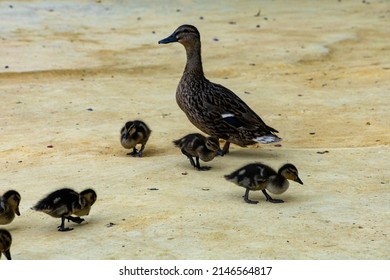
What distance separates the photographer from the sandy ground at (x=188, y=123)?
7070mm

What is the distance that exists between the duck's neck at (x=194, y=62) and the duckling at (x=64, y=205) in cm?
323

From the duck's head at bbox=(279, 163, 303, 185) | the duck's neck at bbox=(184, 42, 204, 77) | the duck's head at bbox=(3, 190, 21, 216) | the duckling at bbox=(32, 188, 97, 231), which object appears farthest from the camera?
the duck's neck at bbox=(184, 42, 204, 77)

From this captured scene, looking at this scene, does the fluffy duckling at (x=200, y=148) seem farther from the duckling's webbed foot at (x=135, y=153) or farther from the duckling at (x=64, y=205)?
the duckling at (x=64, y=205)

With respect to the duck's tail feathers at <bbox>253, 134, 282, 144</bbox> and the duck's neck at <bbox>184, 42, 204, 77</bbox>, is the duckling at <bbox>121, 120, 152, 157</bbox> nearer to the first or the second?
the duck's neck at <bbox>184, 42, 204, 77</bbox>

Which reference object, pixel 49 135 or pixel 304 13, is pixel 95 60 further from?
pixel 304 13

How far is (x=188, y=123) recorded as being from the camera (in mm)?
11625

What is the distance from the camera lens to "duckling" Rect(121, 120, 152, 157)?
10.1 metres

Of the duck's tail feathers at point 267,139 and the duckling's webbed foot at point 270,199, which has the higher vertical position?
the duck's tail feathers at point 267,139

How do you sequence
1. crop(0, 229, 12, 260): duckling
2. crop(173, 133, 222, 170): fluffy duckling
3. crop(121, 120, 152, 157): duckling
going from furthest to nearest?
crop(121, 120, 152, 157): duckling < crop(173, 133, 222, 170): fluffy duckling < crop(0, 229, 12, 260): duckling

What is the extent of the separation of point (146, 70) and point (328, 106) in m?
3.36

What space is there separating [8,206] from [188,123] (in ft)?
14.3

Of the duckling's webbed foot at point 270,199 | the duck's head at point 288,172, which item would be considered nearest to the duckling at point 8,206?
the duckling's webbed foot at point 270,199

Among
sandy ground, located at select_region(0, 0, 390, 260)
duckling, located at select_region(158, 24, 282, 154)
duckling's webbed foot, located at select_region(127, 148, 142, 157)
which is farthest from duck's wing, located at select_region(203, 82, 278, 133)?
duckling's webbed foot, located at select_region(127, 148, 142, 157)

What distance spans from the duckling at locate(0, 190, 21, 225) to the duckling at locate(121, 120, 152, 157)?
2.60 m
